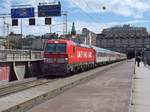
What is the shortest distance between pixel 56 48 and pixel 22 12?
58.1ft

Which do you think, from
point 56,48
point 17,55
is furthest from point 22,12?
point 17,55

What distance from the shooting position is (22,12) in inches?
2028

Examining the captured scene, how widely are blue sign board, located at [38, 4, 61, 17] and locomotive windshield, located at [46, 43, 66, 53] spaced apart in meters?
Answer: 15.3

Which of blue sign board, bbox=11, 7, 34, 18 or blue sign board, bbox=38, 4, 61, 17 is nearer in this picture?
blue sign board, bbox=38, 4, 61, 17

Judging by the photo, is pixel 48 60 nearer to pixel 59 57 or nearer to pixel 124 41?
pixel 59 57

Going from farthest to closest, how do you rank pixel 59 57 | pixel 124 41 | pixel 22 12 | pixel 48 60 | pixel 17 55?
pixel 124 41 < pixel 22 12 < pixel 48 60 < pixel 59 57 < pixel 17 55

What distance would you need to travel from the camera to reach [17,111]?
13.7 m

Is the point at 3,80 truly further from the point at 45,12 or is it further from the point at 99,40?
the point at 99,40

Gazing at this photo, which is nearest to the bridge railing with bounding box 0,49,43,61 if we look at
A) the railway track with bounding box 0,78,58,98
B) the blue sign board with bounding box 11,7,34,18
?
the railway track with bounding box 0,78,58,98

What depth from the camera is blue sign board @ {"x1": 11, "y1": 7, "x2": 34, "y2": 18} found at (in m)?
51.4

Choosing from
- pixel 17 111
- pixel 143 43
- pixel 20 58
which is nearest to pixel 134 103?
pixel 17 111

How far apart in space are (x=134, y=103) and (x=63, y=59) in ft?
60.1

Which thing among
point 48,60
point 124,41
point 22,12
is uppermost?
point 22,12

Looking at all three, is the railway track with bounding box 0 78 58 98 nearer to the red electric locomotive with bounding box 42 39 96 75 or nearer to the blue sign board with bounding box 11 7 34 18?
the red electric locomotive with bounding box 42 39 96 75
